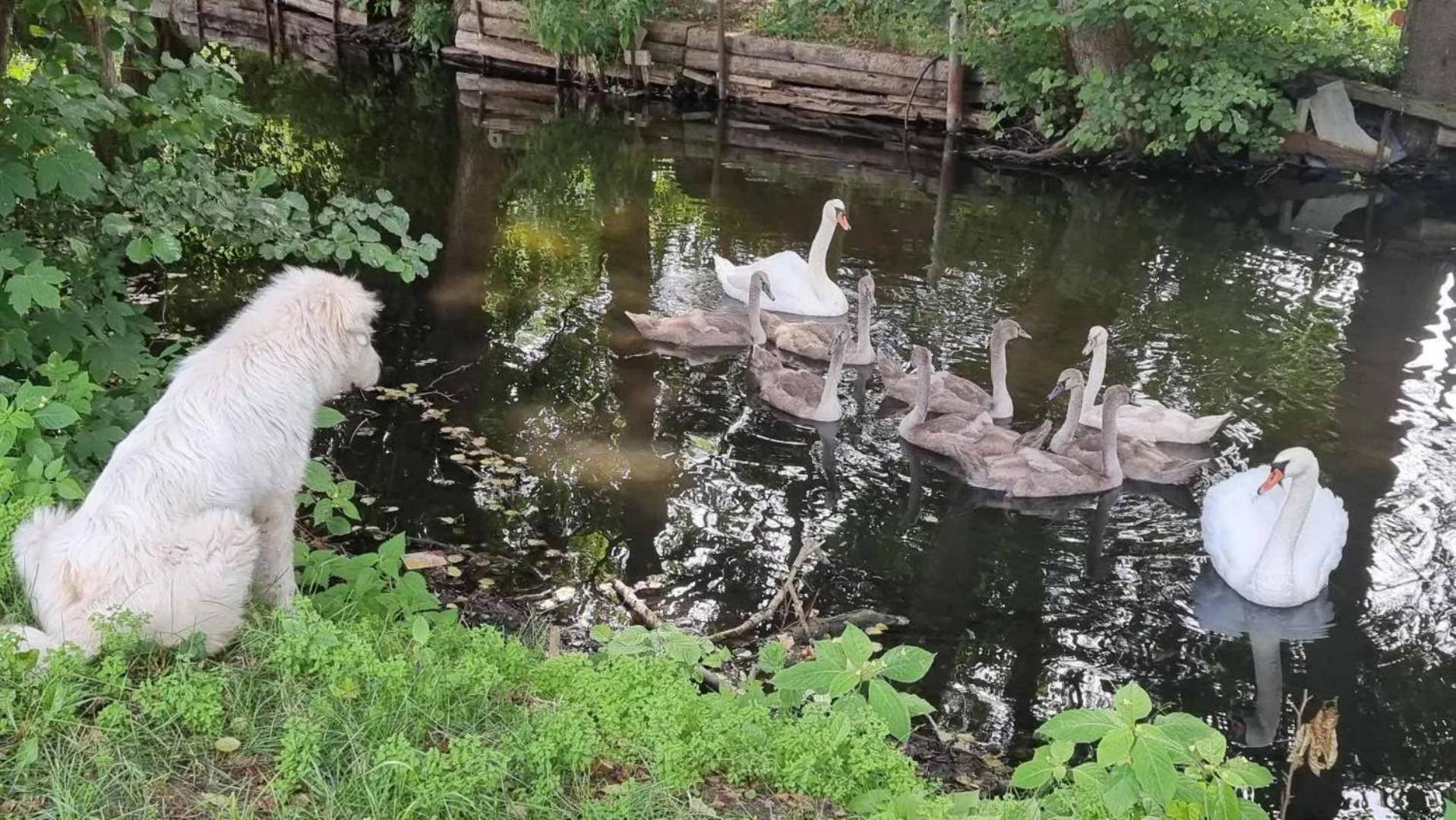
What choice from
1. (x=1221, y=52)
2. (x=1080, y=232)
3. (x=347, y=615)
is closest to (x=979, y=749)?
(x=347, y=615)

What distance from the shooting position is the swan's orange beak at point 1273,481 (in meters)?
6.75

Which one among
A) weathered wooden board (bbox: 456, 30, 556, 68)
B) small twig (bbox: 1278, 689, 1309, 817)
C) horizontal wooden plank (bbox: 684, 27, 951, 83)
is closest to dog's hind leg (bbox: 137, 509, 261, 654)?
small twig (bbox: 1278, 689, 1309, 817)

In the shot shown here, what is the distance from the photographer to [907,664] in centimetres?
349

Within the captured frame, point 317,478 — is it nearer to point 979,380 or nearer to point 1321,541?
point 1321,541

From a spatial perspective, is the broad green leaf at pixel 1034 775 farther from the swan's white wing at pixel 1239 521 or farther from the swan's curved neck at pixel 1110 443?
the swan's curved neck at pixel 1110 443

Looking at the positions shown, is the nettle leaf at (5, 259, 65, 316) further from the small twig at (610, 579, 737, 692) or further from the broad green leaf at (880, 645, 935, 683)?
the broad green leaf at (880, 645, 935, 683)

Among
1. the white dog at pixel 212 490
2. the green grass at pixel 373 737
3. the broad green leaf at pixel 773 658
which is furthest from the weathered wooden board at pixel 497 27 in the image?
the green grass at pixel 373 737

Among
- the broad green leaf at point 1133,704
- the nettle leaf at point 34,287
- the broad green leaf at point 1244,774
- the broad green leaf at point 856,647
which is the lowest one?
the broad green leaf at point 1244,774

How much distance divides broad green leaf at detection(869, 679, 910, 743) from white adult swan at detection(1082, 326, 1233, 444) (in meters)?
5.40

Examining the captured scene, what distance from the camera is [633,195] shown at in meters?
14.0

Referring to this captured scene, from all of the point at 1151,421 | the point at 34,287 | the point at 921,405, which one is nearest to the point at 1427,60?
the point at 1151,421

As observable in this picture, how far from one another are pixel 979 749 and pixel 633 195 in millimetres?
9653

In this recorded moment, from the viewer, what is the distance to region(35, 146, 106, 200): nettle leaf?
175 inches

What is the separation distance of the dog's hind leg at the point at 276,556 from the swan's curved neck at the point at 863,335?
6094 millimetres
